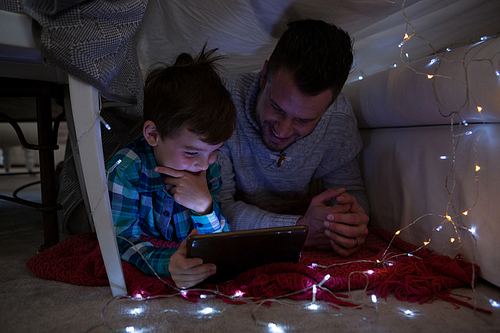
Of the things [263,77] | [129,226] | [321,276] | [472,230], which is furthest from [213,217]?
[472,230]

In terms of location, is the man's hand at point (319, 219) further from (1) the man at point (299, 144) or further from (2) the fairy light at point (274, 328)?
(2) the fairy light at point (274, 328)

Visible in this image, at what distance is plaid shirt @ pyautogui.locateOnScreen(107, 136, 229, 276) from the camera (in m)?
0.71

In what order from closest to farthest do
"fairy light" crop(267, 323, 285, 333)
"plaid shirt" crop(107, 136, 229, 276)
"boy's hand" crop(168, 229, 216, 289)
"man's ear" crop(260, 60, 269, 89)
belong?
"fairy light" crop(267, 323, 285, 333)
"boy's hand" crop(168, 229, 216, 289)
"plaid shirt" crop(107, 136, 229, 276)
"man's ear" crop(260, 60, 269, 89)

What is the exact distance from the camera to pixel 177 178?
2.63 ft

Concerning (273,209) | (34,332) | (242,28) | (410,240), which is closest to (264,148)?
(273,209)

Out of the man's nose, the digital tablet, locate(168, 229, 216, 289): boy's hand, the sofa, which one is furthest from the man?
locate(168, 229, 216, 289): boy's hand

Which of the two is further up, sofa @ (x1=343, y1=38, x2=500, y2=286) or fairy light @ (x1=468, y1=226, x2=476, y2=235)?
sofa @ (x1=343, y1=38, x2=500, y2=286)

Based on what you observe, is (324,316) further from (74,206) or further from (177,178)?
(74,206)

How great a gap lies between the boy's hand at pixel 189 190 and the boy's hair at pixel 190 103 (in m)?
0.10

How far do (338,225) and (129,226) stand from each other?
1.70 feet

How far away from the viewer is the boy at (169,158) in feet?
2.40

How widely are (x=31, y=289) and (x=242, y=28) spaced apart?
0.89 m

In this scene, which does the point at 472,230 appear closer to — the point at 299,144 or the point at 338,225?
the point at 338,225

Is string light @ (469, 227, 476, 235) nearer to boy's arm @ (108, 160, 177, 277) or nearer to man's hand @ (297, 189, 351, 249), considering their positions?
man's hand @ (297, 189, 351, 249)
